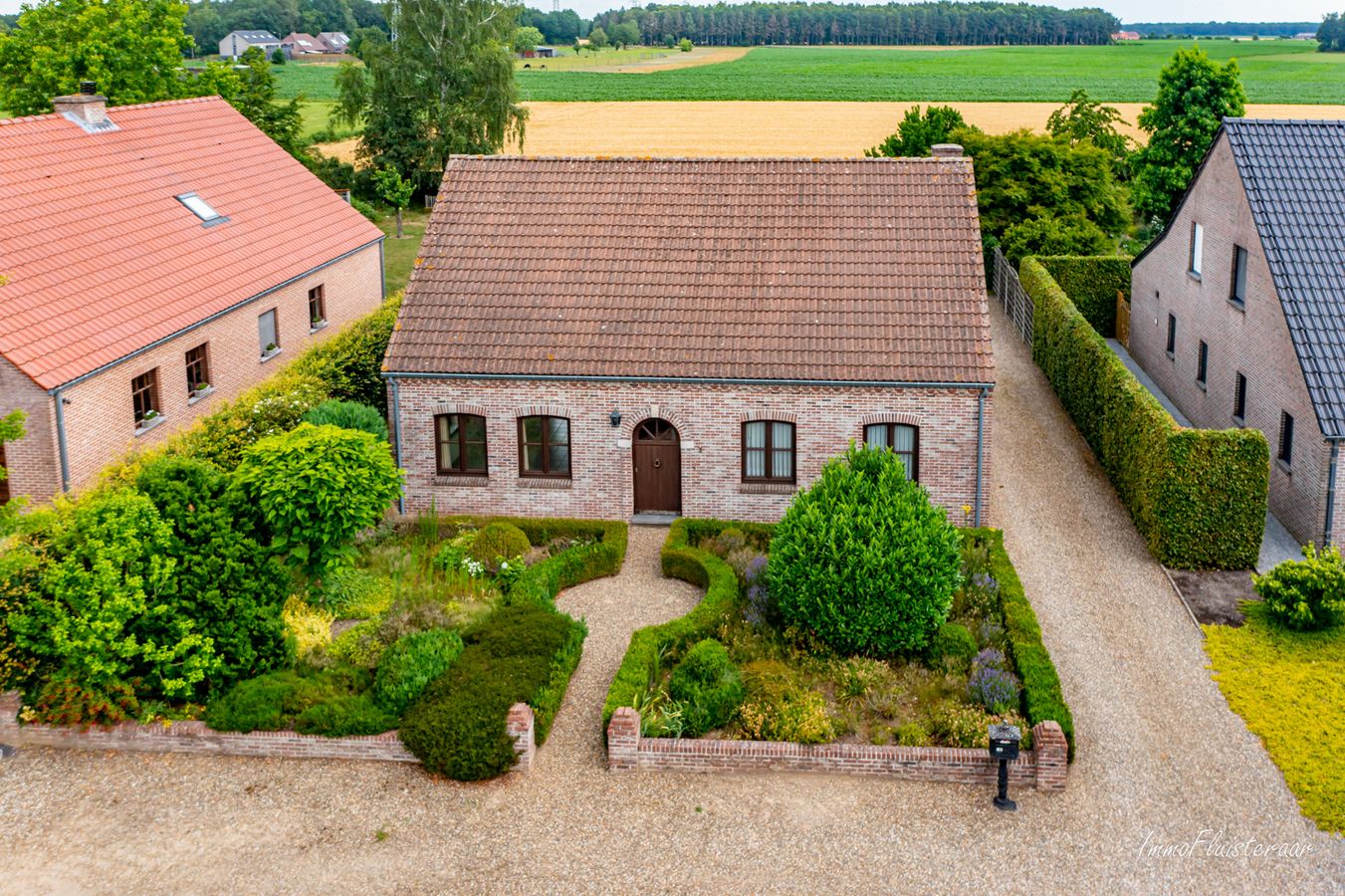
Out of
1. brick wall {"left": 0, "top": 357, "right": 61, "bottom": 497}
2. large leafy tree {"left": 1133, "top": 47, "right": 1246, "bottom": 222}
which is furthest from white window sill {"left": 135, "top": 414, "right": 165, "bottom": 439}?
large leafy tree {"left": 1133, "top": 47, "right": 1246, "bottom": 222}

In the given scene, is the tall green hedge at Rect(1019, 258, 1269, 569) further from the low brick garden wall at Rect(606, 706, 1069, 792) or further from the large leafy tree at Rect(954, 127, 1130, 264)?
the large leafy tree at Rect(954, 127, 1130, 264)

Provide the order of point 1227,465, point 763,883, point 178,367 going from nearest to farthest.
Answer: point 763,883 → point 1227,465 → point 178,367

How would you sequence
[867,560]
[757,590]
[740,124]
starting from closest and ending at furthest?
[867,560] → [757,590] → [740,124]

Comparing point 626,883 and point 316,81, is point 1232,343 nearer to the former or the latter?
point 626,883

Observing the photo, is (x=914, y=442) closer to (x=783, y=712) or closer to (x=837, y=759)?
(x=783, y=712)

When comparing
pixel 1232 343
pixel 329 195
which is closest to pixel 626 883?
pixel 1232 343

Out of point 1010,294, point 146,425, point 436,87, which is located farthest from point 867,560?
point 436,87
